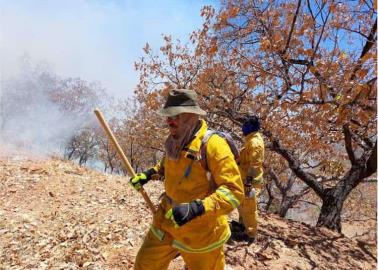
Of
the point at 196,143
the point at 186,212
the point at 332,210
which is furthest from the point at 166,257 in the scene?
the point at 332,210

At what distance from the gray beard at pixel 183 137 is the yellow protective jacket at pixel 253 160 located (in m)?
2.47

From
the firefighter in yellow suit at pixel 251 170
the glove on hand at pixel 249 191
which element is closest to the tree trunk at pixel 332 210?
Result: the firefighter in yellow suit at pixel 251 170

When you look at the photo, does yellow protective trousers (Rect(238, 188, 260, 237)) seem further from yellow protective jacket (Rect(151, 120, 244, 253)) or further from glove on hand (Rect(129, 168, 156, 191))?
yellow protective jacket (Rect(151, 120, 244, 253))

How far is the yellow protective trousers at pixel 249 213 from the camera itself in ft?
19.7

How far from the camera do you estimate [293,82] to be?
7.08 meters

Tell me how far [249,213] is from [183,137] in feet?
10.1

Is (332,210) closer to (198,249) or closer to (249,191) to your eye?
(249,191)

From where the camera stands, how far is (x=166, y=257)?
3666mm

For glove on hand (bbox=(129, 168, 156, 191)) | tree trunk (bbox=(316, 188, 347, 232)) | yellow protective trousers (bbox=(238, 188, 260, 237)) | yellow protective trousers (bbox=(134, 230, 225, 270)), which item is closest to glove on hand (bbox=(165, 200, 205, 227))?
yellow protective trousers (bbox=(134, 230, 225, 270))

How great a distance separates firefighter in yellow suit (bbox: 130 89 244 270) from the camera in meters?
3.30

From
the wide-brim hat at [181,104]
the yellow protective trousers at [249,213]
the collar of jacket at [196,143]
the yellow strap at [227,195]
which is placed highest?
the wide-brim hat at [181,104]

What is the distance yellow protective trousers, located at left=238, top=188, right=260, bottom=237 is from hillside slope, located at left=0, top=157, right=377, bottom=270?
1.01 feet

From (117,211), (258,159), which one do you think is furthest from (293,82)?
(117,211)

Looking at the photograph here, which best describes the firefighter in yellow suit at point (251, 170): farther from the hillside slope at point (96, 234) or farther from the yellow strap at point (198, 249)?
the yellow strap at point (198, 249)
